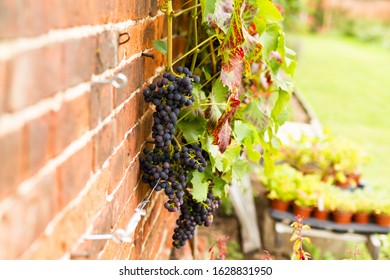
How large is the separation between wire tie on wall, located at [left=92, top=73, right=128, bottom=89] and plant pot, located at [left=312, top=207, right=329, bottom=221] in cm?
256

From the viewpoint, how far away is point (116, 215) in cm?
146

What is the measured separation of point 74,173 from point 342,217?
2.85 m

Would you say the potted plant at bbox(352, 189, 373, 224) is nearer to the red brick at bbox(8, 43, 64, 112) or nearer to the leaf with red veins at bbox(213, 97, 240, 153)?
the leaf with red veins at bbox(213, 97, 240, 153)

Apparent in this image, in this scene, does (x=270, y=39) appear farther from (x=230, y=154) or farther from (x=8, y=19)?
(x=8, y=19)

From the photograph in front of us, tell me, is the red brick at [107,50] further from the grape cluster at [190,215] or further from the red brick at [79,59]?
the grape cluster at [190,215]

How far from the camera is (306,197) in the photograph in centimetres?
362

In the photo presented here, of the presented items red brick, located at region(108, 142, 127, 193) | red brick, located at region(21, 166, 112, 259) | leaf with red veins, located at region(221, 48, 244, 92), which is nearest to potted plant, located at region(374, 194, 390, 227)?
leaf with red veins, located at region(221, 48, 244, 92)

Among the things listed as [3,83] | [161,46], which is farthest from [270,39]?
[3,83]

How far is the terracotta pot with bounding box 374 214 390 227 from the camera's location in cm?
369

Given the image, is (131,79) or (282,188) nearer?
(131,79)

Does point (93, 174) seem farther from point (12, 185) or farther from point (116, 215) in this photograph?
point (12, 185)

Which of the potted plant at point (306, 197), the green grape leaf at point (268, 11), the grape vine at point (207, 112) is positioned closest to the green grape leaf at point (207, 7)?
the grape vine at point (207, 112)

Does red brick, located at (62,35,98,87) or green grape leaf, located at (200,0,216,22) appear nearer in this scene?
red brick, located at (62,35,98,87)

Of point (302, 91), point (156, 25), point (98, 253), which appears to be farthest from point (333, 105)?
point (98, 253)
